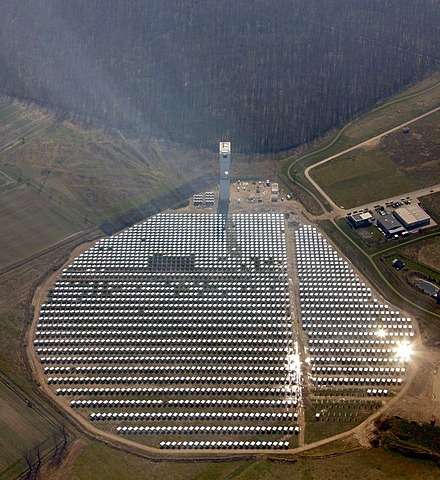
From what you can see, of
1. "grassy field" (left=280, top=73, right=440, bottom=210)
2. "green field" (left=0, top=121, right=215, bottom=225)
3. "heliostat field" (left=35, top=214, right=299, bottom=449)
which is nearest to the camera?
"heliostat field" (left=35, top=214, right=299, bottom=449)

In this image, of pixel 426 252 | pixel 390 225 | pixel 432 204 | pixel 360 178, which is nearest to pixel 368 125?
pixel 360 178

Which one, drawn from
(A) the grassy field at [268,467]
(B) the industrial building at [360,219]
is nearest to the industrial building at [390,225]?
(B) the industrial building at [360,219]

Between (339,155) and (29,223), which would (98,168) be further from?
(339,155)

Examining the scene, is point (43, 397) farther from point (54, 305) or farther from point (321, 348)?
point (321, 348)

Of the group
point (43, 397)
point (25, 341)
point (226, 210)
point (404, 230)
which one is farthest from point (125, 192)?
point (404, 230)

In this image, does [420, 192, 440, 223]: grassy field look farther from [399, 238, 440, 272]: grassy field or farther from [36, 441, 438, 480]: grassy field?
[36, 441, 438, 480]: grassy field

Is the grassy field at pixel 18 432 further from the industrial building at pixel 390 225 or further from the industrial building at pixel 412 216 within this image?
the industrial building at pixel 412 216

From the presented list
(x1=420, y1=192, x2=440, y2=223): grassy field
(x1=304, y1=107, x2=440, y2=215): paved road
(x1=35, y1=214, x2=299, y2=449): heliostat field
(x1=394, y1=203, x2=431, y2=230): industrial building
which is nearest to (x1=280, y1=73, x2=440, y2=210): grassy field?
(x1=304, y1=107, x2=440, y2=215): paved road
